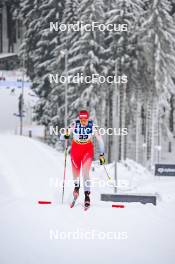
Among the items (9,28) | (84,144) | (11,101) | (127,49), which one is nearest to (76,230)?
(84,144)

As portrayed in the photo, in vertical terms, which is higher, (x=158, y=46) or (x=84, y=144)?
(x=158, y=46)

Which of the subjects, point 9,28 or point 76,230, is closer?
point 76,230

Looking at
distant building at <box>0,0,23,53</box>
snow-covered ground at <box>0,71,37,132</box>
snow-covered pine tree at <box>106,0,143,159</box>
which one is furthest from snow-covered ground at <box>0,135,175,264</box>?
snow-covered ground at <box>0,71,37,132</box>

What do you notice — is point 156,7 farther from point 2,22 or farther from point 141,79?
point 2,22

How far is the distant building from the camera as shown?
21.5 m

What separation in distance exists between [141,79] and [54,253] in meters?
16.7

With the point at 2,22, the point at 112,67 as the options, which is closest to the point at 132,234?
the point at 112,67

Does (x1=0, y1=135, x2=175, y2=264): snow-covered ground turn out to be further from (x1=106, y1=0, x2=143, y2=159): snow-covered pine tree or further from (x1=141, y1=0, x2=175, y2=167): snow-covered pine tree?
(x1=141, y1=0, x2=175, y2=167): snow-covered pine tree

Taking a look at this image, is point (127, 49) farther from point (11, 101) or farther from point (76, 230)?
point (11, 101)

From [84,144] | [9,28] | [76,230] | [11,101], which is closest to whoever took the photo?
[76,230]

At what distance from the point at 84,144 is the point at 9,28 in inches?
659

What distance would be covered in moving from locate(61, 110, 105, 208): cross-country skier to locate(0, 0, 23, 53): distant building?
15356 millimetres

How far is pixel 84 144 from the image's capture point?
7.25m

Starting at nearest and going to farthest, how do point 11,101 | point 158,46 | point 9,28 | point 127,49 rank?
point 127,49 → point 158,46 → point 9,28 → point 11,101
